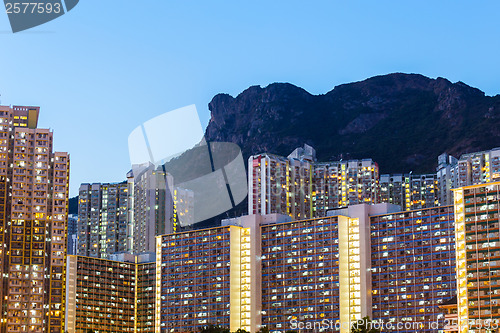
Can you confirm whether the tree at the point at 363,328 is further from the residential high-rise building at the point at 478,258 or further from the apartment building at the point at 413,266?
the apartment building at the point at 413,266

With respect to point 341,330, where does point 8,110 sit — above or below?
above

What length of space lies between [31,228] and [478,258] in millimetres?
98179

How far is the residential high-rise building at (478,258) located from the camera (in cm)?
12812

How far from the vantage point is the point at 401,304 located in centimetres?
16638

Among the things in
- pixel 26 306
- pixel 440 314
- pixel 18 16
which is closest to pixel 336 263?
pixel 440 314

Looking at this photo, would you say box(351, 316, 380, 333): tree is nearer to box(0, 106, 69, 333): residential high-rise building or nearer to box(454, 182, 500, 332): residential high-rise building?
box(454, 182, 500, 332): residential high-rise building

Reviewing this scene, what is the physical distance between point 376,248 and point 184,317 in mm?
48715

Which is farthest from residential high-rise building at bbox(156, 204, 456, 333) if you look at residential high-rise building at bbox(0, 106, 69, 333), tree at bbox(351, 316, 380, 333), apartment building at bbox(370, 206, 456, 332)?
residential high-rise building at bbox(0, 106, 69, 333)

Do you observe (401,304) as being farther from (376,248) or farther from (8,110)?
(8,110)

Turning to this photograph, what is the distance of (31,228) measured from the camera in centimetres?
18200

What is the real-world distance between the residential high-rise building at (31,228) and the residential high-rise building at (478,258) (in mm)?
88821

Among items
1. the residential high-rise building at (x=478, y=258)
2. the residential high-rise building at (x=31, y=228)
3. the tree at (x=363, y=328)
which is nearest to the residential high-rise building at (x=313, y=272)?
the tree at (x=363, y=328)

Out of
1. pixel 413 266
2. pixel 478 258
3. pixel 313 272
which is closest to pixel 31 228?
pixel 313 272

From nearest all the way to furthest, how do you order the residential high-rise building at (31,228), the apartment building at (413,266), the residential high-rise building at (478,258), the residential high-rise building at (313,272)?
1. the residential high-rise building at (478,258)
2. the apartment building at (413,266)
3. the residential high-rise building at (313,272)
4. the residential high-rise building at (31,228)
